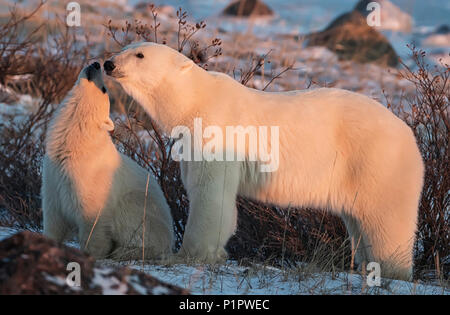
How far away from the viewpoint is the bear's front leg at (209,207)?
13.6 ft

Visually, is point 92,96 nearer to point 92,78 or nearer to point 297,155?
point 92,78

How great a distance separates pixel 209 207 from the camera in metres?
4.13

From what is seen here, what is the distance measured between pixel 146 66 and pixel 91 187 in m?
0.88

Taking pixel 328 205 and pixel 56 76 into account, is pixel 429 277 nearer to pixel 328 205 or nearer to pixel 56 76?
pixel 328 205

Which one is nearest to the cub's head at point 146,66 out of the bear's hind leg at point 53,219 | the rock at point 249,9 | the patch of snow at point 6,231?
the bear's hind leg at point 53,219

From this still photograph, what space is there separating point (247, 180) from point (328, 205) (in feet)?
1.92

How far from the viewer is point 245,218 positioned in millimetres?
5668

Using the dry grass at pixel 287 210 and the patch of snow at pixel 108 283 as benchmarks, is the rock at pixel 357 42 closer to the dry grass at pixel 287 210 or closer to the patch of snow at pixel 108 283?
the dry grass at pixel 287 210

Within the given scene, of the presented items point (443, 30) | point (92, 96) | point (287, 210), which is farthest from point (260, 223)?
point (443, 30)

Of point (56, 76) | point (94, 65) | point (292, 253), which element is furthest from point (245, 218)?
point (56, 76)

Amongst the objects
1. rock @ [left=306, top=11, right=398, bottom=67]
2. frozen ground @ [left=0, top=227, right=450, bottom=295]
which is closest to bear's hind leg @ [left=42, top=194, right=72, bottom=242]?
frozen ground @ [left=0, top=227, right=450, bottom=295]

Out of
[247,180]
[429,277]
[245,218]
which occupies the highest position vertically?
[247,180]

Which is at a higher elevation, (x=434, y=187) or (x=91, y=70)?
(x=91, y=70)

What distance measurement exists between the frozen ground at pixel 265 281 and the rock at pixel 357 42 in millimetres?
12369
